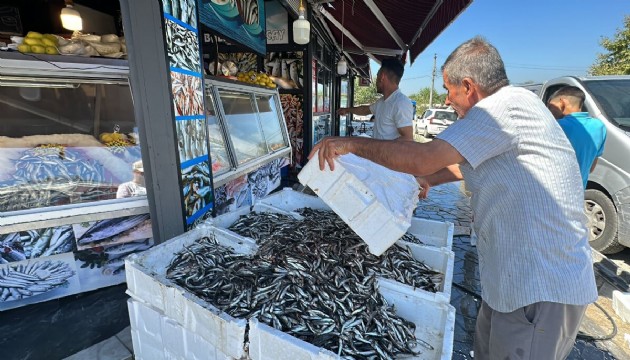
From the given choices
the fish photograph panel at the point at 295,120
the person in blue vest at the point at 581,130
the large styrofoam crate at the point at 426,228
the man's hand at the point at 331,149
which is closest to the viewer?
the man's hand at the point at 331,149

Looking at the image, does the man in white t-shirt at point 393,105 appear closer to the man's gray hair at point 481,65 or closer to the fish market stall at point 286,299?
the fish market stall at point 286,299

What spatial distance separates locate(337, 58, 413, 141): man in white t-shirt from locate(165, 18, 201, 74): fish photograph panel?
2.53 meters

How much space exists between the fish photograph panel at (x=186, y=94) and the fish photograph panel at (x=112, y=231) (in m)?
1.28

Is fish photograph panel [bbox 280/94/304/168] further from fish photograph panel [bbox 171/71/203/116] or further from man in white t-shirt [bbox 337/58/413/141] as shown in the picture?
fish photograph panel [bbox 171/71/203/116]

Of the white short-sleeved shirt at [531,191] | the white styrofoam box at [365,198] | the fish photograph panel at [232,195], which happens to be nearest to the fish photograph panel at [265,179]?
the fish photograph panel at [232,195]

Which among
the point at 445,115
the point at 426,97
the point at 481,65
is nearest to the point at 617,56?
the point at 445,115

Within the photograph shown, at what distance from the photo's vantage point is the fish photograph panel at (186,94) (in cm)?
291

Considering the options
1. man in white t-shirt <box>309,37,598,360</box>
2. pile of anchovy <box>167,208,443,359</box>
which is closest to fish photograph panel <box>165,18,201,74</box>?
pile of anchovy <box>167,208,443,359</box>

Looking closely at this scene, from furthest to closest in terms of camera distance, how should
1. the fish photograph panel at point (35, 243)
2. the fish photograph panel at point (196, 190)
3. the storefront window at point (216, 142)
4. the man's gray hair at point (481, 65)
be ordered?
the storefront window at point (216, 142), the fish photograph panel at point (196, 190), the fish photograph panel at point (35, 243), the man's gray hair at point (481, 65)

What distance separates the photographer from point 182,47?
Result: 9.87ft

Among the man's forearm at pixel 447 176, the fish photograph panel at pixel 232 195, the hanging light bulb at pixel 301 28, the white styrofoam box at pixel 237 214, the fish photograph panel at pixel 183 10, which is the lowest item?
the fish photograph panel at pixel 232 195

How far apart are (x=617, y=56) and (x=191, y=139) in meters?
25.7

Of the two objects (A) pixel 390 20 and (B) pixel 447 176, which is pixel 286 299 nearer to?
(B) pixel 447 176

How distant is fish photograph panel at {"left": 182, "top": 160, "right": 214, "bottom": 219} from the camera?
314 centimetres
